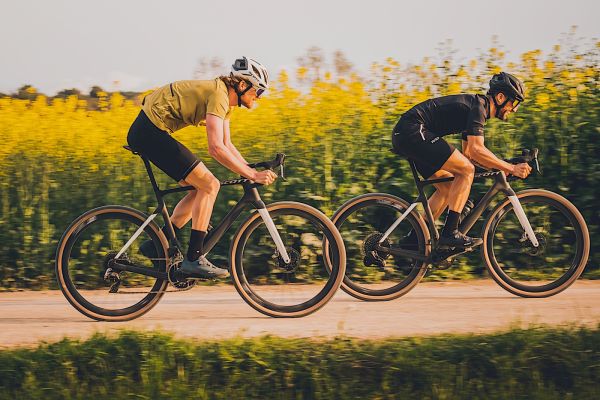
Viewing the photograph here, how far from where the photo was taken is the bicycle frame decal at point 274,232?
7020 mm

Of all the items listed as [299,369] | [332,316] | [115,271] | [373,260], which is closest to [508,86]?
[373,260]

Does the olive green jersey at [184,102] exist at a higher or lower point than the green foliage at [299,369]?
higher

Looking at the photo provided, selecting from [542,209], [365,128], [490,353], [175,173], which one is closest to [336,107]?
[365,128]

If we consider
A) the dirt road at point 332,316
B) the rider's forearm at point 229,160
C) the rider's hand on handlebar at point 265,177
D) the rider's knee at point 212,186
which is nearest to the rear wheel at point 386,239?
the dirt road at point 332,316

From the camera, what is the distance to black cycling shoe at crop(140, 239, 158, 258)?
702cm

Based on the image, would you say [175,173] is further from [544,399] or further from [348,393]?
[544,399]

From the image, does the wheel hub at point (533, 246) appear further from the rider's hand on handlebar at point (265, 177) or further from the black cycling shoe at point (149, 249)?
the black cycling shoe at point (149, 249)

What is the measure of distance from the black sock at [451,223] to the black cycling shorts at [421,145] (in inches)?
14.7

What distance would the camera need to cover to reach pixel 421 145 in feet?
24.7

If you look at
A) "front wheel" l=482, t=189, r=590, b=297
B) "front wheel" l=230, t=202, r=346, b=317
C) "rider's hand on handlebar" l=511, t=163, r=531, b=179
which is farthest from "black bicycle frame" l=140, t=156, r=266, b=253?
"rider's hand on handlebar" l=511, t=163, r=531, b=179

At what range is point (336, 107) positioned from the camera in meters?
9.55

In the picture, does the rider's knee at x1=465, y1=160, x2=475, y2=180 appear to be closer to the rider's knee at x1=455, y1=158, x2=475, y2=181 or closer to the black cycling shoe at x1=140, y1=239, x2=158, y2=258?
the rider's knee at x1=455, y1=158, x2=475, y2=181

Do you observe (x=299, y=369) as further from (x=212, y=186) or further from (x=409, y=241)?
(x=409, y=241)

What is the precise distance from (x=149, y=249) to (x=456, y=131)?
8.67 feet
